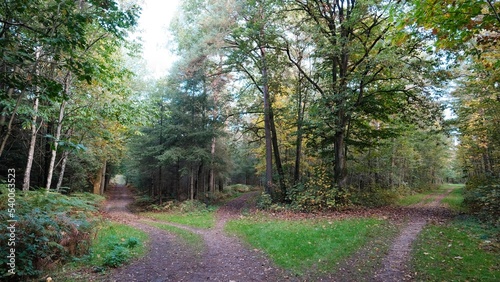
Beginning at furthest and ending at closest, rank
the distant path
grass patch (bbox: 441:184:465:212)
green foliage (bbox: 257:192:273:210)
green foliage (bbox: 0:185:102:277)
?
1. green foliage (bbox: 257:192:273:210)
2. grass patch (bbox: 441:184:465:212)
3. the distant path
4. green foliage (bbox: 0:185:102:277)

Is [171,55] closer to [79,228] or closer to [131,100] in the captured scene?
[131,100]

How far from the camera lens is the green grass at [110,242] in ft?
22.5

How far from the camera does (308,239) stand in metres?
8.26

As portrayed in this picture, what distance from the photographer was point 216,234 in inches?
418

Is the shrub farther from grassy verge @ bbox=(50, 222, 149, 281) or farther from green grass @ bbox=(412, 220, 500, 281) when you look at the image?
green grass @ bbox=(412, 220, 500, 281)

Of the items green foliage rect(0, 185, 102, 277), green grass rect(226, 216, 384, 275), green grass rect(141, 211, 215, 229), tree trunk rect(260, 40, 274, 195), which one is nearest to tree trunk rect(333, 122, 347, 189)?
green grass rect(226, 216, 384, 275)

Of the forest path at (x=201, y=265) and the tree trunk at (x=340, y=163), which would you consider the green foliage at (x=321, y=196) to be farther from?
the forest path at (x=201, y=265)

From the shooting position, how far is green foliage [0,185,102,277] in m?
4.89

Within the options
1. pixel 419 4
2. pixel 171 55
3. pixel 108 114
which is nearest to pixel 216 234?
pixel 108 114

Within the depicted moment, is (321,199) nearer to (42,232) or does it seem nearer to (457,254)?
(457,254)

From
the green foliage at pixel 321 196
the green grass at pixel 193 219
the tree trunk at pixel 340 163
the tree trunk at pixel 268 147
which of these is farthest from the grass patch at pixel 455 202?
the green grass at pixel 193 219

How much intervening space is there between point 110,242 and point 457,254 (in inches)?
374

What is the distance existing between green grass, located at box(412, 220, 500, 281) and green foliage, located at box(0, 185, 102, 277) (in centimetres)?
770

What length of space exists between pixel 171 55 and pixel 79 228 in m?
14.1
